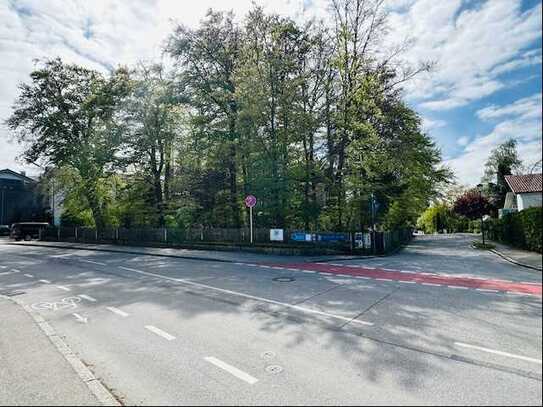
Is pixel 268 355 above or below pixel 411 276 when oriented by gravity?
below

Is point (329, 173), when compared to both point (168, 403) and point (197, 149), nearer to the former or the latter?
point (197, 149)

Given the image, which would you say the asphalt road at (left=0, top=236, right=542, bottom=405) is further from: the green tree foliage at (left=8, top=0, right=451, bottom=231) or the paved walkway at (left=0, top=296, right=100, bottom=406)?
the green tree foliage at (left=8, top=0, right=451, bottom=231)

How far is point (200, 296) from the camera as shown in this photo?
8.59 metres

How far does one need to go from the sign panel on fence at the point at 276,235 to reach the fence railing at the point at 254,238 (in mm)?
124

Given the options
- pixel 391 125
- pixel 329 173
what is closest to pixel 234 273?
pixel 329 173

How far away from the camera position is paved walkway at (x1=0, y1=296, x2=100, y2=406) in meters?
3.70

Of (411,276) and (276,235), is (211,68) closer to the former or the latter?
(276,235)

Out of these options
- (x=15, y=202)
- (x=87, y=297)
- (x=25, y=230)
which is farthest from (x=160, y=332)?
(x=15, y=202)

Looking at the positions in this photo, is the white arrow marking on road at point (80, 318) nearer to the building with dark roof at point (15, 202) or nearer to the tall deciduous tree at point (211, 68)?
the tall deciduous tree at point (211, 68)

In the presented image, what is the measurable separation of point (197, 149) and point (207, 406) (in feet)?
68.6

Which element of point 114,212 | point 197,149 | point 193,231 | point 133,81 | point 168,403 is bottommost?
point 168,403

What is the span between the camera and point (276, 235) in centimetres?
1978

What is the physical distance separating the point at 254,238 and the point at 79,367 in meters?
16.5

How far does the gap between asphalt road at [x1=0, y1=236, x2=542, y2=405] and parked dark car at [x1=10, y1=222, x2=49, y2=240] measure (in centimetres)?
3918
